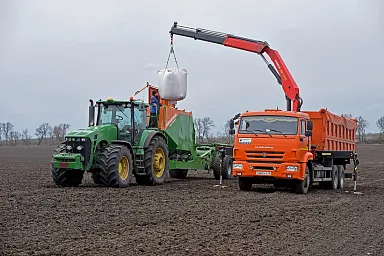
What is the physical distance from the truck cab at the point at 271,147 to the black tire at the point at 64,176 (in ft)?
14.7

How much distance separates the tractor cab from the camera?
17.0 metres

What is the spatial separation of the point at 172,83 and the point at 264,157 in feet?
15.4

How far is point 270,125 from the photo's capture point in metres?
16.0

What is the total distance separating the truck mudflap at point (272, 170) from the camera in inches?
607

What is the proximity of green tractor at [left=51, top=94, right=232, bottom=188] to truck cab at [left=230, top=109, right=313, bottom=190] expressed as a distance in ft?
8.58

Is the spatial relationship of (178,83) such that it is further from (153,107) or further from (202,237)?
(202,237)

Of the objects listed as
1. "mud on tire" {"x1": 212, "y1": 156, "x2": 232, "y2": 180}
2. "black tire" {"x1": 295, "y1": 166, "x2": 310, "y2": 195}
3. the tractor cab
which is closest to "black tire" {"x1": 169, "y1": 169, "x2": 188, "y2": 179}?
"mud on tire" {"x1": 212, "y1": 156, "x2": 232, "y2": 180}

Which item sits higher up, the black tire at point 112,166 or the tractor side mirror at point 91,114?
the tractor side mirror at point 91,114

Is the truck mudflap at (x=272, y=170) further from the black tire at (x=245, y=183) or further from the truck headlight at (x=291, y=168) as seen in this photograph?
the black tire at (x=245, y=183)

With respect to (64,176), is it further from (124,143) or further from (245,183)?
(245,183)

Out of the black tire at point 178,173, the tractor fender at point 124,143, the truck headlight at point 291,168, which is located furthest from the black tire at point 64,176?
the black tire at point 178,173

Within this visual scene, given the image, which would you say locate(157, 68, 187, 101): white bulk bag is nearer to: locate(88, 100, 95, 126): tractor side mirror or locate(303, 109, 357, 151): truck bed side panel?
locate(88, 100, 95, 126): tractor side mirror

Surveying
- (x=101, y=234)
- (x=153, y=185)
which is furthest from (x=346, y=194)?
(x=101, y=234)

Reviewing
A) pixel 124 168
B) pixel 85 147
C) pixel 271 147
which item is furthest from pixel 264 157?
pixel 85 147
